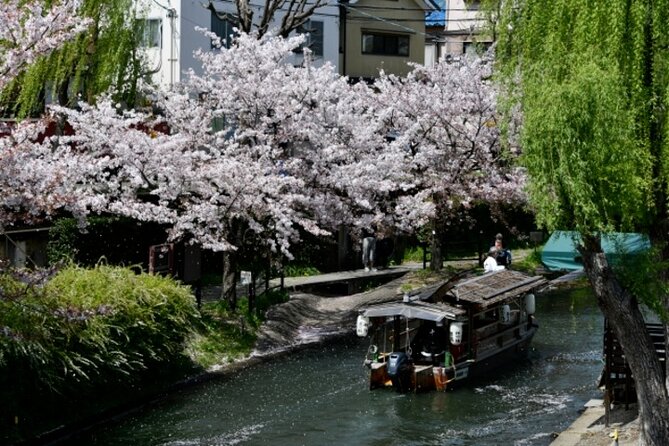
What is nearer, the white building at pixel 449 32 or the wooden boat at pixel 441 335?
the wooden boat at pixel 441 335

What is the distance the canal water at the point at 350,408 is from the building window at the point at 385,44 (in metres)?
23.8

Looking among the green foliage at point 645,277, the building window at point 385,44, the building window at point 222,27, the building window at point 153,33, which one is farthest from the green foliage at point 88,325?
the building window at point 385,44

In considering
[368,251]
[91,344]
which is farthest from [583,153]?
[368,251]

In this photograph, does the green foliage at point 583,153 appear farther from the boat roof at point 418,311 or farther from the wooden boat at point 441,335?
the wooden boat at point 441,335

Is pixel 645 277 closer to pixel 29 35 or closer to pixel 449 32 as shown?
pixel 29 35

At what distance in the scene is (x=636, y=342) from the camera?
15.8 m

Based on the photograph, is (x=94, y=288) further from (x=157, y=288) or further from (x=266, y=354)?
(x=266, y=354)

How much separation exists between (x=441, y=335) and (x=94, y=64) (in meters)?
13.6

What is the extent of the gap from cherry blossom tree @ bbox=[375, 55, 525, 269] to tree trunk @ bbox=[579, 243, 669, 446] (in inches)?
869

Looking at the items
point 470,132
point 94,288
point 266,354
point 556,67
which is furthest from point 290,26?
point 556,67

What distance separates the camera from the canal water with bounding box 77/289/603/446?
20.8m

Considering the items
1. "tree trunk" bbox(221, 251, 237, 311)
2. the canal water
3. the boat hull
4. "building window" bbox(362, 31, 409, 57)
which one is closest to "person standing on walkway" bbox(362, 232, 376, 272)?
"tree trunk" bbox(221, 251, 237, 311)

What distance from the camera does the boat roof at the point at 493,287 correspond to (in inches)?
1009

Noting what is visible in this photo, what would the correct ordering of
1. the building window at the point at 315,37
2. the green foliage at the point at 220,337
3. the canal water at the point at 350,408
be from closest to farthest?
the canal water at the point at 350,408, the green foliage at the point at 220,337, the building window at the point at 315,37
